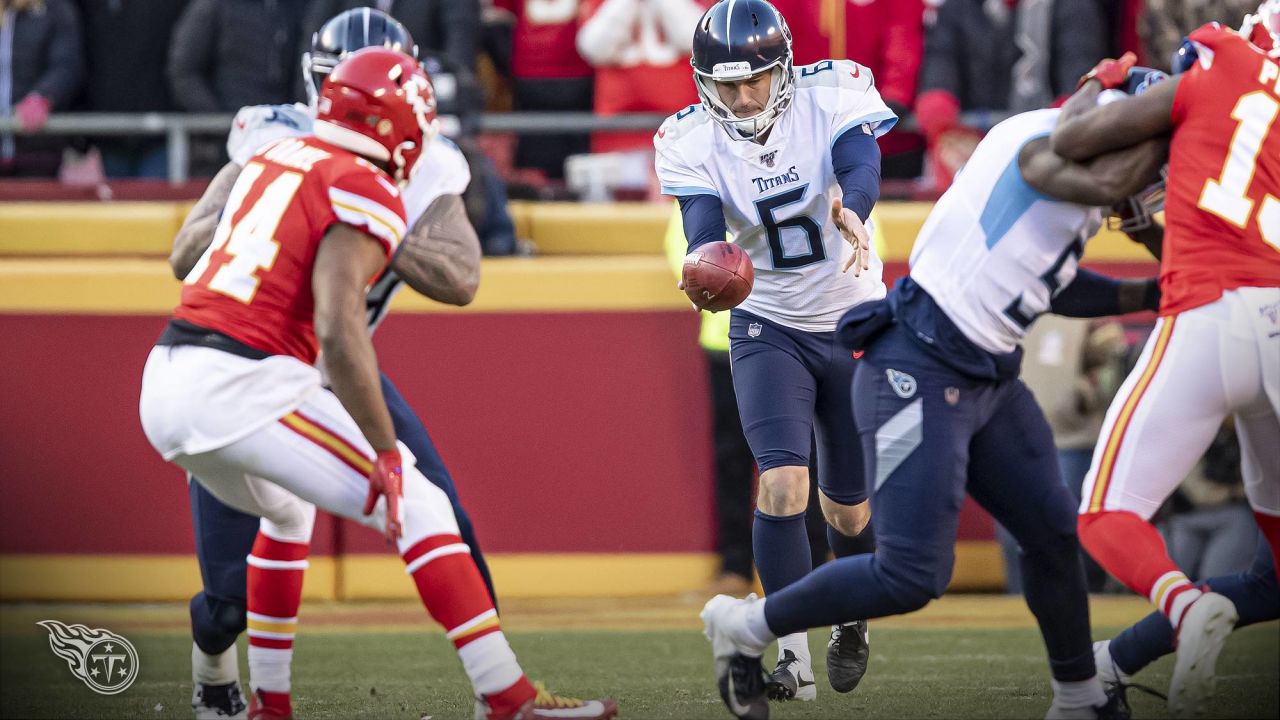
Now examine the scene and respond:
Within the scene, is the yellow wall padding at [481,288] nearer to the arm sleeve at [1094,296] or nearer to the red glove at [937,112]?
the red glove at [937,112]

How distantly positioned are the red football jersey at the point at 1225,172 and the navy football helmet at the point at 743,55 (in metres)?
1.26

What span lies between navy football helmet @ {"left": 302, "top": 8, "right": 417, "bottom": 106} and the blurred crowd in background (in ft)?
10.5

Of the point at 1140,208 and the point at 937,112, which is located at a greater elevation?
the point at 1140,208

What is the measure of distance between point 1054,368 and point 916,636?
1835 millimetres

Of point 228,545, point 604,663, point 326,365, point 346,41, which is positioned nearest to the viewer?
point 326,365

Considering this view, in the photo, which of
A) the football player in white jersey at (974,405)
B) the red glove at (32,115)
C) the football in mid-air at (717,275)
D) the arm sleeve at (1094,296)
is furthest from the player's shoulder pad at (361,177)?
the red glove at (32,115)

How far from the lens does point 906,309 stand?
3.84m

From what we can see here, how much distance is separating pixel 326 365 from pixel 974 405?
5.17 ft

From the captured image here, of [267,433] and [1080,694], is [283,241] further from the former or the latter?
[1080,694]

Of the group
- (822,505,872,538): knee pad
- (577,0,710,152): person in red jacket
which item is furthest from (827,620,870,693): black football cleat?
(577,0,710,152): person in red jacket

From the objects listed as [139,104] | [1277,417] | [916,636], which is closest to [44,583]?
[139,104]

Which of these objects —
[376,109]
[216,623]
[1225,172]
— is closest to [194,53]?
[216,623]

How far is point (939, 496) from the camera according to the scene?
145 inches

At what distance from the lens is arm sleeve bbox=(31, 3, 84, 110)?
8461 millimetres
